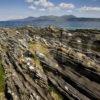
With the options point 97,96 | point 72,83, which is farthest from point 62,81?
point 97,96

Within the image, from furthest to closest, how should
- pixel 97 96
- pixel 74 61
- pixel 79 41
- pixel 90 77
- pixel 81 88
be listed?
pixel 79 41, pixel 74 61, pixel 90 77, pixel 81 88, pixel 97 96

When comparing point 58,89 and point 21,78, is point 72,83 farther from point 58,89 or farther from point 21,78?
point 21,78

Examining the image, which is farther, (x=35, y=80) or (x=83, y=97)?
(x=35, y=80)

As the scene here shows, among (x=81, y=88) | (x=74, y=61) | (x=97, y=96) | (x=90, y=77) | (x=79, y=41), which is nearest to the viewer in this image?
(x=97, y=96)

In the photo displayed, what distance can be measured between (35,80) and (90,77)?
9.27 m

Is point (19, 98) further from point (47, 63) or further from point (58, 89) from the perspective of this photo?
point (47, 63)

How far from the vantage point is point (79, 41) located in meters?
68.5

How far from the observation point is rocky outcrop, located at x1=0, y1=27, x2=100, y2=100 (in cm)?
4007

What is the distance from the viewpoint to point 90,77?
141 feet

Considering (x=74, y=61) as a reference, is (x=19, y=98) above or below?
below

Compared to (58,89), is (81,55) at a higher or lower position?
higher

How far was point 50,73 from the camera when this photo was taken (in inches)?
1821

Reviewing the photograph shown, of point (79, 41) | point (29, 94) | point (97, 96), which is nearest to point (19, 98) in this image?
point (29, 94)

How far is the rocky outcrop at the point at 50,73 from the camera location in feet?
131
